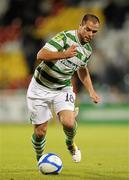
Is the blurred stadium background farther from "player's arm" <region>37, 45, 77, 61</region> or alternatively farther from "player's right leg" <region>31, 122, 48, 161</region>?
"player's arm" <region>37, 45, 77, 61</region>

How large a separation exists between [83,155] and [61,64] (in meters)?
3.35

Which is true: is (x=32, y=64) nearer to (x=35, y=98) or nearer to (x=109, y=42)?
(x=109, y=42)

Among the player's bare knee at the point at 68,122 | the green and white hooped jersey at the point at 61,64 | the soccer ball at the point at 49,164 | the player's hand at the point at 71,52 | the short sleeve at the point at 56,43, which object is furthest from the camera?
the player's bare knee at the point at 68,122

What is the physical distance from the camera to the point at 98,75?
2347cm

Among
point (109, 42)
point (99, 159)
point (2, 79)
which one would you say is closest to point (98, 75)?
point (109, 42)

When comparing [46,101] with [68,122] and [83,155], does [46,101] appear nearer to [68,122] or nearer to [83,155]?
[68,122]

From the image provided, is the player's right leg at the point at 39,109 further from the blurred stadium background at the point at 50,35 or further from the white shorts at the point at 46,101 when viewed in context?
the blurred stadium background at the point at 50,35

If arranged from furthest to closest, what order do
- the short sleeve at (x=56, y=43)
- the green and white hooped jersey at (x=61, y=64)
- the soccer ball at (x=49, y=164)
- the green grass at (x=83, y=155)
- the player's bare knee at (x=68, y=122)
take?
the player's bare knee at (x=68, y=122) → the green and white hooped jersey at (x=61, y=64) → the short sleeve at (x=56, y=43) → the green grass at (x=83, y=155) → the soccer ball at (x=49, y=164)

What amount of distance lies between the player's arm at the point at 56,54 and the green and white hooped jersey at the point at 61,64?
0.22m

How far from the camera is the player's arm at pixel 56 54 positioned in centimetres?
792

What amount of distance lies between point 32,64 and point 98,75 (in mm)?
2846

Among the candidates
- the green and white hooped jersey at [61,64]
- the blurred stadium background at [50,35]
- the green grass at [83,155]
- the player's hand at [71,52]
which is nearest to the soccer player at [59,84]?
the green and white hooped jersey at [61,64]

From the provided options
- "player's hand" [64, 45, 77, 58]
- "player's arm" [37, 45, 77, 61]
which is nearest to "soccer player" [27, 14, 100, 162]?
"player's arm" [37, 45, 77, 61]

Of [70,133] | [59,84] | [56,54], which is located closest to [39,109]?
[59,84]
